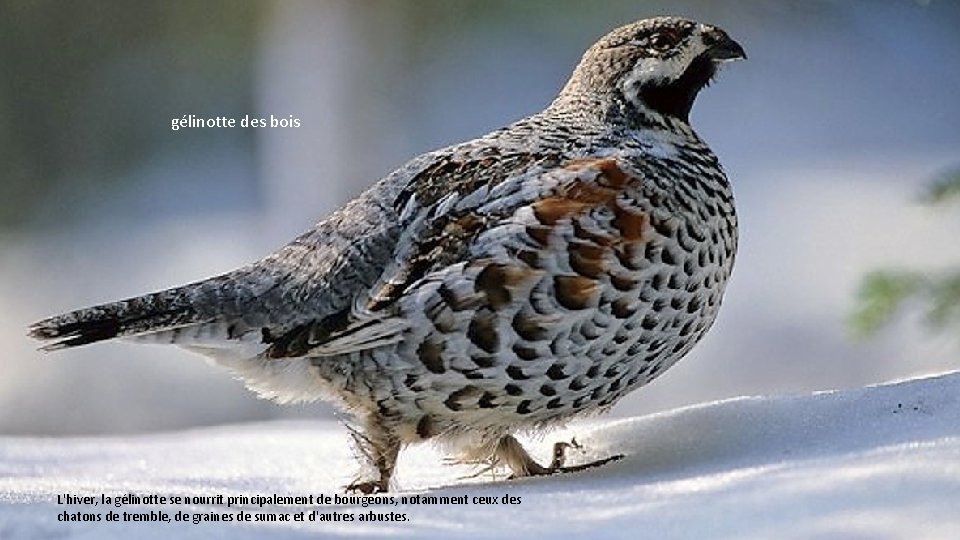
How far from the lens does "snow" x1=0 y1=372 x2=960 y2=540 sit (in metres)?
1.98

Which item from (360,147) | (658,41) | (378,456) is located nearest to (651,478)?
(378,456)

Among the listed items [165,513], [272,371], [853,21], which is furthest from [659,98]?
[853,21]

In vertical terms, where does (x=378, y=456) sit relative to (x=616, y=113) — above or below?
below

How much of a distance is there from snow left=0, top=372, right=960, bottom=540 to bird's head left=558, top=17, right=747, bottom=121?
0.62 metres

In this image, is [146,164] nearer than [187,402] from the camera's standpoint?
No

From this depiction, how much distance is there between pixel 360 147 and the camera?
7.14 metres

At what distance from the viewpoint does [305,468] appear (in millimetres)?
3158

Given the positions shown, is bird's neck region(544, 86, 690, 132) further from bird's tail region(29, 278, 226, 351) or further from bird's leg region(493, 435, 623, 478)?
bird's tail region(29, 278, 226, 351)

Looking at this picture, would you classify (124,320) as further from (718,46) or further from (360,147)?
(360,147)

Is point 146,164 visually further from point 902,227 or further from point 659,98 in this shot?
point 659,98

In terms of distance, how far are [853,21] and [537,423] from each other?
269 inches

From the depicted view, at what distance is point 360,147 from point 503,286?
4671mm

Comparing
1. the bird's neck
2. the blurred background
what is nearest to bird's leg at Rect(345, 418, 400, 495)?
the bird's neck

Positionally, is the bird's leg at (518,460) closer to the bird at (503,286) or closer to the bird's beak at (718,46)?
the bird at (503,286)
